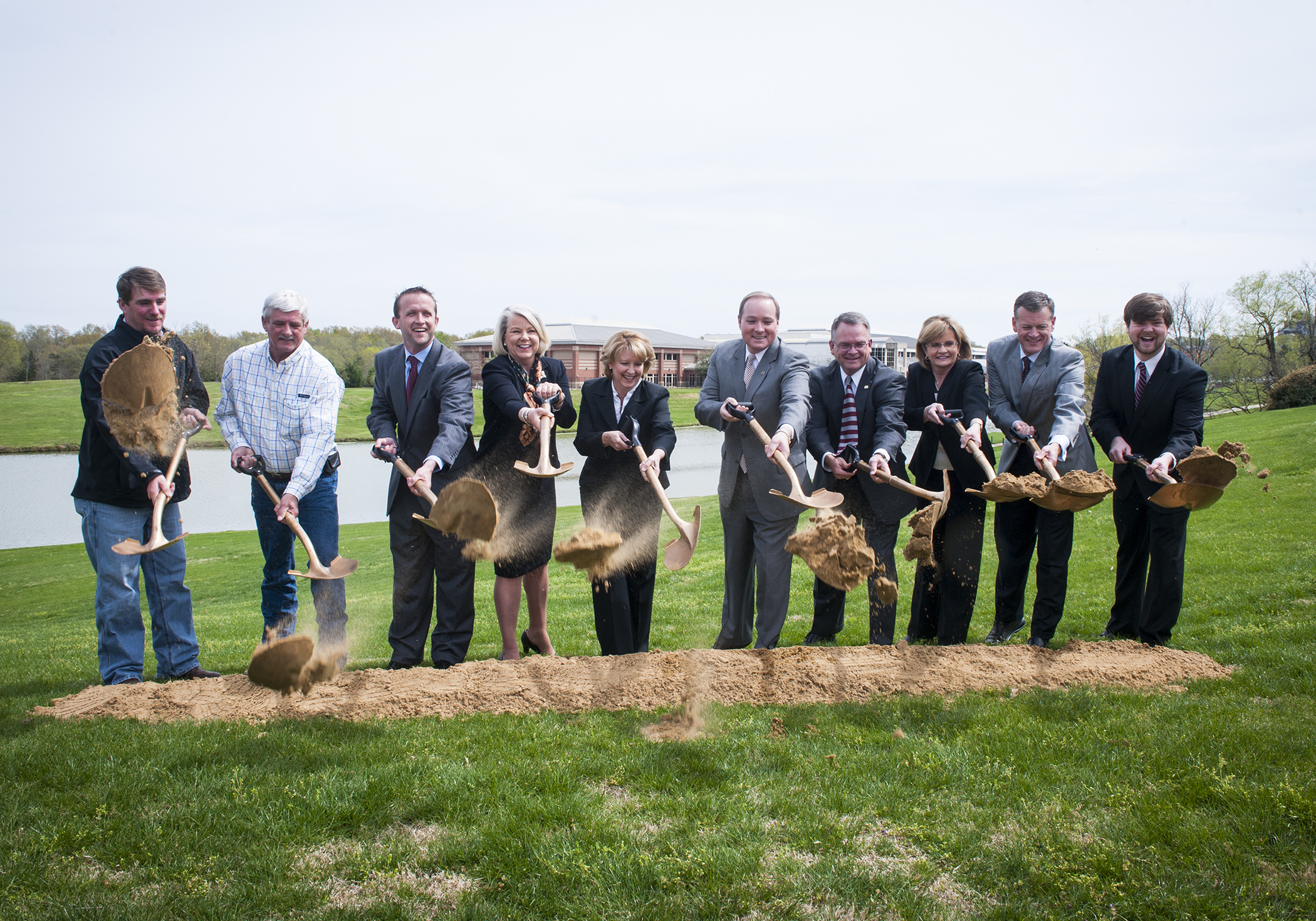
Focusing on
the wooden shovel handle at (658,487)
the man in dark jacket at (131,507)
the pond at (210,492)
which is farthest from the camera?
the pond at (210,492)

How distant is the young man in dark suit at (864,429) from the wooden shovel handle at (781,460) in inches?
22.5

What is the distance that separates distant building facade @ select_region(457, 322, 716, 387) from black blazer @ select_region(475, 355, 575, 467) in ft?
105

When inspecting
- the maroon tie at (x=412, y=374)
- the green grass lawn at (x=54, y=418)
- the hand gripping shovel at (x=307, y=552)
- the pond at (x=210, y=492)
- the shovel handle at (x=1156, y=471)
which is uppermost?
the maroon tie at (x=412, y=374)

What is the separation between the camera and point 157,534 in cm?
452

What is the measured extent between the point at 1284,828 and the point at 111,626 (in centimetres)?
601

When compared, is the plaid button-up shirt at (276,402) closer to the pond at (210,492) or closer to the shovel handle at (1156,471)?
the shovel handle at (1156,471)

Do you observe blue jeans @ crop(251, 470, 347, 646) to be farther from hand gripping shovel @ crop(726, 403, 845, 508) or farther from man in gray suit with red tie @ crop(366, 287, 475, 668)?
hand gripping shovel @ crop(726, 403, 845, 508)

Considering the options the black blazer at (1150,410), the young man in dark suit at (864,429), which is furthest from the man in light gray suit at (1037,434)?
the young man in dark suit at (864,429)

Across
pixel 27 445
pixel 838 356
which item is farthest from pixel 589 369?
pixel 838 356

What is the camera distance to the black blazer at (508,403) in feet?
16.1

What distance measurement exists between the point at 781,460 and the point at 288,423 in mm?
3154

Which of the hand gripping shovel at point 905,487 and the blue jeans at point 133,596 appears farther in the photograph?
the hand gripping shovel at point 905,487

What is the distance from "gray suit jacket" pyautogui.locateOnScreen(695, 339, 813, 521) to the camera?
16.5ft

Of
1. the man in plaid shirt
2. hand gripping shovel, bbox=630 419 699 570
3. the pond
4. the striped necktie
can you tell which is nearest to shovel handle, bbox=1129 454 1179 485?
the striped necktie
